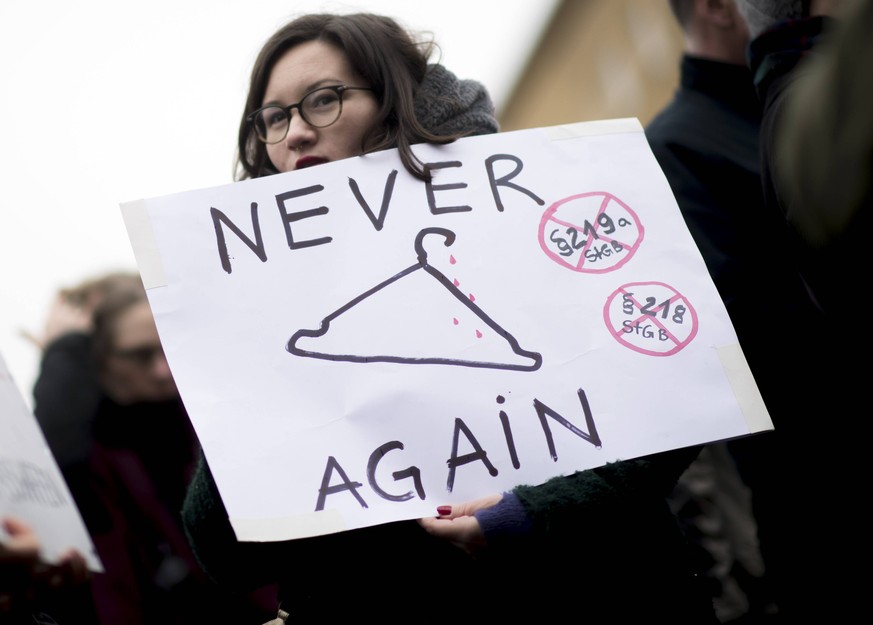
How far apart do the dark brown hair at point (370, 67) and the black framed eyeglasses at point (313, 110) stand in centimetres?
6

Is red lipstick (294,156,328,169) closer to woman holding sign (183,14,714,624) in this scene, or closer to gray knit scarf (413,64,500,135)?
woman holding sign (183,14,714,624)

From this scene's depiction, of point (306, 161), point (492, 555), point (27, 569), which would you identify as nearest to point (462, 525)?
point (492, 555)

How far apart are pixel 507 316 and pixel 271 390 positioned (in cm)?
35

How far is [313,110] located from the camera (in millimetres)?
1548

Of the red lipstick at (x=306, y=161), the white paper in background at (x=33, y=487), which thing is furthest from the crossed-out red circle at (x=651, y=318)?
the white paper in background at (x=33, y=487)

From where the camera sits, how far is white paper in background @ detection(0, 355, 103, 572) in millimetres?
1149

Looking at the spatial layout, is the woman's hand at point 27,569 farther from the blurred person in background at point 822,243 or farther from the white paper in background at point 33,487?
the blurred person in background at point 822,243

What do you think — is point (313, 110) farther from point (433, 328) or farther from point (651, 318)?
point (651, 318)

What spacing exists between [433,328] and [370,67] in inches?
21.0

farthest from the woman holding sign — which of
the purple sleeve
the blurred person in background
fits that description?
the blurred person in background

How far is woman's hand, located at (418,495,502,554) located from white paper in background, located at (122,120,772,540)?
0.02 m

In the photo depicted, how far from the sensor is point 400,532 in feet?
4.30

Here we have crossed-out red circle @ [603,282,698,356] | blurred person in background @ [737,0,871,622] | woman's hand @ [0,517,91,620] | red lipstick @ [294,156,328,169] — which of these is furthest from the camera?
red lipstick @ [294,156,328,169]

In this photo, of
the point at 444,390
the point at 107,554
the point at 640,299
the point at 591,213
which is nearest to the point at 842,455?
the point at 640,299
